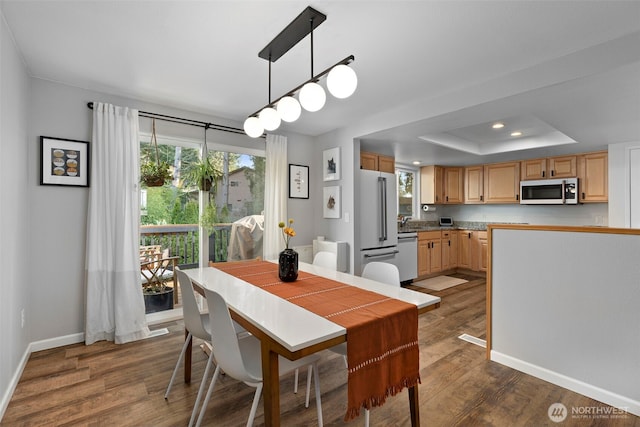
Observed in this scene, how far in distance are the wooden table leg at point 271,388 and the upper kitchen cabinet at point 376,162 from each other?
3.56 m

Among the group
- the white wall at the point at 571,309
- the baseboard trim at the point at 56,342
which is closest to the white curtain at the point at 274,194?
the baseboard trim at the point at 56,342

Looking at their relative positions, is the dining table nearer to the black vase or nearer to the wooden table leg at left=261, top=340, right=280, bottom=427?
the wooden table leg at left=261, top=340, right=280, bottom=427

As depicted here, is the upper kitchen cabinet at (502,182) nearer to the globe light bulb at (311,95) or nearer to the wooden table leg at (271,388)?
the globe light bulb at (311,95)

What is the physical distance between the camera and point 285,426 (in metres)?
1.75

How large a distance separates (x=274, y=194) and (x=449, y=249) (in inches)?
156

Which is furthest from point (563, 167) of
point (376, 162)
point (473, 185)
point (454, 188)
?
point (376, 162)

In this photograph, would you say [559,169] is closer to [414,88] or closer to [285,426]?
[414,88]

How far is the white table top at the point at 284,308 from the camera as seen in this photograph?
121 cm

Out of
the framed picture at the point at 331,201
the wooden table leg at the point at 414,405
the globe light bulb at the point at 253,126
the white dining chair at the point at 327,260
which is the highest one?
the globe light bulb at the point at 253,126

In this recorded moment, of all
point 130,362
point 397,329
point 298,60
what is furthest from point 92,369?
point 298,60

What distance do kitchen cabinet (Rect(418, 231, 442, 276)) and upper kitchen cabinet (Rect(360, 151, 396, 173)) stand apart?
4.66 ft

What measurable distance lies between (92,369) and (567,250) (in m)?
3.81

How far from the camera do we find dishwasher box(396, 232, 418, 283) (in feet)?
16.0

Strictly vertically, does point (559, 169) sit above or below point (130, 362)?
above
